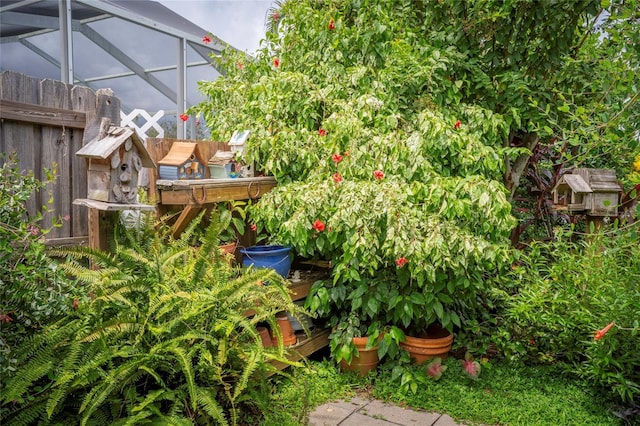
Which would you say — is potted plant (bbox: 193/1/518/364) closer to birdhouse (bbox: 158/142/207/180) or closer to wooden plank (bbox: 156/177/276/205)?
wooden plank (bbox: 156/177/276/205)

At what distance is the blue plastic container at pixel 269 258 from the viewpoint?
121 inches

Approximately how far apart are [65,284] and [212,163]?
1538 millimetres

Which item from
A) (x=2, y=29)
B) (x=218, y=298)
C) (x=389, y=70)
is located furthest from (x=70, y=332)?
(x=2, y=29)

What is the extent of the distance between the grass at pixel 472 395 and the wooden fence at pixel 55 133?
128 centimetres

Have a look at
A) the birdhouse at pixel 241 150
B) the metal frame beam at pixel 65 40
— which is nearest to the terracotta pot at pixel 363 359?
the birdhouse at pixel 241 150

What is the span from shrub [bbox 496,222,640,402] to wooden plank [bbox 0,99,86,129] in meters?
2.59

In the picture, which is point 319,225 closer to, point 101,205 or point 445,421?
point 101,205

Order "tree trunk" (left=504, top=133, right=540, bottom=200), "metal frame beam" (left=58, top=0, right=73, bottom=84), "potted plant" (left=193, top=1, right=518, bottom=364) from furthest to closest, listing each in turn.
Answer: "metal frame beam" (left=58, top=0, right=73, bottom=84) < "tree trunk" (left=504, top=133, right=540, bottom=200) < "potted plant" (left=193, top=1, right=518, bottom=364)

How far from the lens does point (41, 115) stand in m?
2.08

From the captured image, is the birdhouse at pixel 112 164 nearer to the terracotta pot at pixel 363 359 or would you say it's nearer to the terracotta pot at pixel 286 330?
the terracotta pot at pixel 286 330

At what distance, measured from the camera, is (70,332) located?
1.92m

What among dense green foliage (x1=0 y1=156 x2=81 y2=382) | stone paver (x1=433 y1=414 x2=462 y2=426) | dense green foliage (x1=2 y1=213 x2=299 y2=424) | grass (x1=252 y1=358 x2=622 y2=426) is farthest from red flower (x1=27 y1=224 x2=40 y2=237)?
stone paver (x1=433 y1=414 x2=462 y2=426)

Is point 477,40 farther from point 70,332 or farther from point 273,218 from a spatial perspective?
point 70,332

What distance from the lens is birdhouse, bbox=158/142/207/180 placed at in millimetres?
2859
